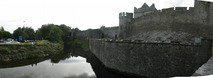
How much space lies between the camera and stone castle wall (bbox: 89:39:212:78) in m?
6.41

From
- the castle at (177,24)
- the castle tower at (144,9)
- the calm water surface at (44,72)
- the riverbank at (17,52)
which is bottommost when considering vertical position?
the calm water surface at (44,72)

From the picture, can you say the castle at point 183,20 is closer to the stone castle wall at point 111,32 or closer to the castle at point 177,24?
the castle at point 177,24

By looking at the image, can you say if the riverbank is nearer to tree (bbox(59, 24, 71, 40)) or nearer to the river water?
the river water

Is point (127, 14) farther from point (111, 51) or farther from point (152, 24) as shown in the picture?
point (111, 51)

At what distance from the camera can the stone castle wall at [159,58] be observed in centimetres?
641

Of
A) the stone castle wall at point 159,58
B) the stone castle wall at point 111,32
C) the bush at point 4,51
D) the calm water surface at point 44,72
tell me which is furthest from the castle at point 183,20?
the bush at point 4,51

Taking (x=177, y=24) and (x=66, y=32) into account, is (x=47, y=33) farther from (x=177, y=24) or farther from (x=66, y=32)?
(x=177, y=24)

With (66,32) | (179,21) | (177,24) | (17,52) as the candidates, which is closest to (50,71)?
(17,52)

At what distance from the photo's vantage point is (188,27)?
10555 millimetres

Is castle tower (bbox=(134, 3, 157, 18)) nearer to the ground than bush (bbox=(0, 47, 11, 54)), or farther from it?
farther from it

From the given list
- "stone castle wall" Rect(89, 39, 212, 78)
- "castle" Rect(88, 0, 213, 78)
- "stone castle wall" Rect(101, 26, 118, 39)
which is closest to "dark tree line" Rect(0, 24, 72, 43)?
"stone castle wall" Rect(101, 26, 118, 39)

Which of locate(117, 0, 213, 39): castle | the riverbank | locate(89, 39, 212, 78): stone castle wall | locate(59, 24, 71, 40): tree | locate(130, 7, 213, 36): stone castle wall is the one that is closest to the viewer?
locate(89, 39, 212, 78): stone castle wall

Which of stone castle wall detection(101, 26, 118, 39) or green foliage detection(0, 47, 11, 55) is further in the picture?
stone castle wall detection(101, 26, 118, 39)

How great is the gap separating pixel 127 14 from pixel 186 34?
978cm
